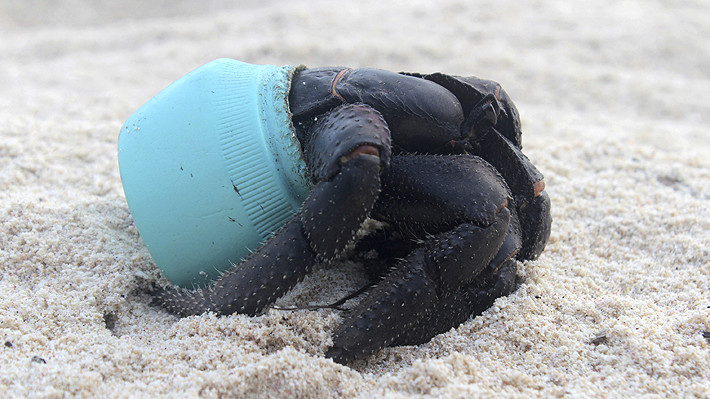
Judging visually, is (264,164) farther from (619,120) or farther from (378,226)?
(619,120)

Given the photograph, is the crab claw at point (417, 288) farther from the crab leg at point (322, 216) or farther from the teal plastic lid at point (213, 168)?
the teal plastic lid at point (213, 168)

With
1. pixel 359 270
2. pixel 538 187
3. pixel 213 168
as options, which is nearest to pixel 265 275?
pixel 213 168

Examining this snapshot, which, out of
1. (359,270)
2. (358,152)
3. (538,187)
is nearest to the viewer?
(358,152)

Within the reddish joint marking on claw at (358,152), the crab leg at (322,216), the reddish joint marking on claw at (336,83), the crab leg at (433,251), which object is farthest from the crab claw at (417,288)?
the reddish joint marking on claw at (336,83)

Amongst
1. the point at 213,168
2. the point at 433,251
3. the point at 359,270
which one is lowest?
the point at 359,270

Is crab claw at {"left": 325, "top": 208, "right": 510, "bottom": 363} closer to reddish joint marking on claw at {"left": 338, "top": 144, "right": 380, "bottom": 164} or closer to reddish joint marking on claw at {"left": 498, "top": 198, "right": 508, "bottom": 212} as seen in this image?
reddish joint marking on claw at {"left": 498, "top": 198, "right": 508, "bottom": 212}

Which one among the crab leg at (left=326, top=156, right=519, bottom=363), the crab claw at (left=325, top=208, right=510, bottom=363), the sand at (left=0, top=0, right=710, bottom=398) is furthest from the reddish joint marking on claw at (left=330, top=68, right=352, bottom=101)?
the sand at (left=0, top=0, right=710, bottom=398)

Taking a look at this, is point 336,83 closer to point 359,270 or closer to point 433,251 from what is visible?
point 433,251
